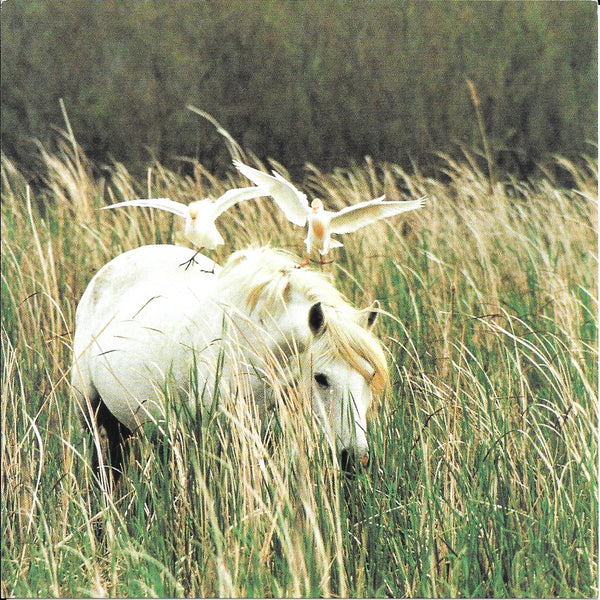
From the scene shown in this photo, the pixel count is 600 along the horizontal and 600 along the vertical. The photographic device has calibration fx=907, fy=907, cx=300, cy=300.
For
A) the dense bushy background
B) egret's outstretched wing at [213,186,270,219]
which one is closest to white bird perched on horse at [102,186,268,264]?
egret's outstretched wing at [213,186,270,219]

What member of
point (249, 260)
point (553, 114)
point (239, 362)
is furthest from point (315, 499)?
point (553, 114)

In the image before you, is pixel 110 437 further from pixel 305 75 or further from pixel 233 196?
pixel 305 75

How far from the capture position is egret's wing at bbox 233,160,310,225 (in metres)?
2.55

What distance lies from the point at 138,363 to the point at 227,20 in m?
1.93

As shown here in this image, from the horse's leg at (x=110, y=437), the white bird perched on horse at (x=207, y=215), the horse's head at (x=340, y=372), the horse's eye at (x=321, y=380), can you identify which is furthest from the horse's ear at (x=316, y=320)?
the horse's leg at (x=110, y=437)

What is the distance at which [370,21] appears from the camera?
3.73 metres

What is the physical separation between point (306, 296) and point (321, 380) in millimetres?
260

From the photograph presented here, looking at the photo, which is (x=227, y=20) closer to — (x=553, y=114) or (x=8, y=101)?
(x=8, y=101)

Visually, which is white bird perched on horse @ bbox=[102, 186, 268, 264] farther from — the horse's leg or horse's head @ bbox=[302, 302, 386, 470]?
the horse's leg

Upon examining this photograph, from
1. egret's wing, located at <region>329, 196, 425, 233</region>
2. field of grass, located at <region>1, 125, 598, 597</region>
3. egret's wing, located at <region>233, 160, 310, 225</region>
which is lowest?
field of grass, located at <region>1, 125, 598, 597</region>

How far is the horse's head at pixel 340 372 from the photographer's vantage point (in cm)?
252

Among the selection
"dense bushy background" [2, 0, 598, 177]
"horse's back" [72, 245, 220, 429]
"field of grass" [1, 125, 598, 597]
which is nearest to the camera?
"field of grass" [1, 125, 598, 597]

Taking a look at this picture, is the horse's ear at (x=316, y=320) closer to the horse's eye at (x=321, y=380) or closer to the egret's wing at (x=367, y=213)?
the horse's eye at (x=321, y=380)

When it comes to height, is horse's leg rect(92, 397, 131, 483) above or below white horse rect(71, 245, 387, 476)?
below
